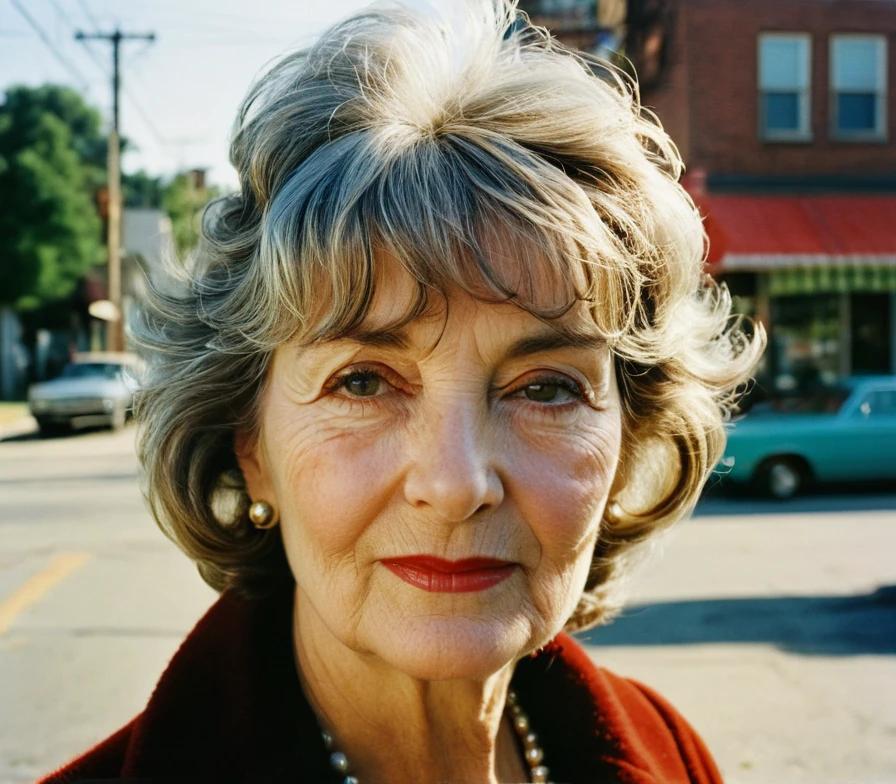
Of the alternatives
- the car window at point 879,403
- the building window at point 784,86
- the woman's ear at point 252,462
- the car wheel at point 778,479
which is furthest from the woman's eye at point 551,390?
the building window at point 784,86

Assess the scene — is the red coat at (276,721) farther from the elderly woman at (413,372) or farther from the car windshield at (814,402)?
the car windshield at (814,402)

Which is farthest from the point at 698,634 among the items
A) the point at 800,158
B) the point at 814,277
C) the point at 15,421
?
the point at 15,421

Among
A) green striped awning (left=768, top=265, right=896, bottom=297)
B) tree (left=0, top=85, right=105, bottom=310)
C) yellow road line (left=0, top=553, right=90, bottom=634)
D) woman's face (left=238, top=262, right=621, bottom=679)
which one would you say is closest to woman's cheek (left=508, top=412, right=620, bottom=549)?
woman's face (left=238, top=262, right=621, bottom=679)

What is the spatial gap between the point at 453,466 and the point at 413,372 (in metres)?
0.15

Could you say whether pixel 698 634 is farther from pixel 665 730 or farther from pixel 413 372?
pixel 413 372

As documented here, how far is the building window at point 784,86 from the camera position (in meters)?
16.3

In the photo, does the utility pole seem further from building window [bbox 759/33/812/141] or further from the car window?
the car window

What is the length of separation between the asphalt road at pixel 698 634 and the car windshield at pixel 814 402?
1.51 meters

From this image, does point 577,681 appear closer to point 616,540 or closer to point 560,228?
point 616,540

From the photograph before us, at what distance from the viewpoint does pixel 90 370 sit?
20.6 meters

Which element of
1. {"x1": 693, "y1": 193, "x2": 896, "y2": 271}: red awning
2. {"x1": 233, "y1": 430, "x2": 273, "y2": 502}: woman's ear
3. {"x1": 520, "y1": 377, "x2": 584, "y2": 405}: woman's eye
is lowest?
{"x1": 233, "y1": 430, "x2": 273, "y2": 502}: woman's ear

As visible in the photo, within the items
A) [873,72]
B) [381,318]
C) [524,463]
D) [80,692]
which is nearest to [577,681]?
[524,463]

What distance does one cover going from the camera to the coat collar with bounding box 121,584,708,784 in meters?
1.46

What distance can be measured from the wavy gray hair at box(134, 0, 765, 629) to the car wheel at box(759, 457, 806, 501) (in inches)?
373
